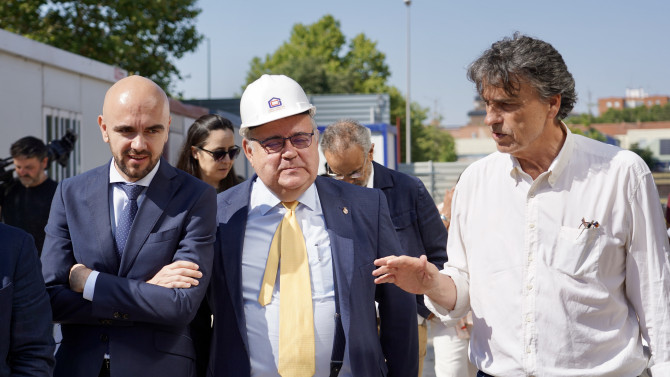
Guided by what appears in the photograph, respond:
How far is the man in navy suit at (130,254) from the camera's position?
2.88 meters

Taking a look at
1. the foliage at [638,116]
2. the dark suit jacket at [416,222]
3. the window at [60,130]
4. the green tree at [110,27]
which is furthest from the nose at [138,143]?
the foliage at [638,116]

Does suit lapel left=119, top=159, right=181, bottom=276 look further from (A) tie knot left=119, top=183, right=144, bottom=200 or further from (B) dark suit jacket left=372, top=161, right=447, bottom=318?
(B) dark suit jacket left=372, top=161, right=447, bottom=318

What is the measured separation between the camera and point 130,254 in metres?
2.96

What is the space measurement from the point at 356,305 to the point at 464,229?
20.1 inches

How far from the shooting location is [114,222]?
3008 millimetres

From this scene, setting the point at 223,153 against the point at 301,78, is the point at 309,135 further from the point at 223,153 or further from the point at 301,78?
the point at 301,78

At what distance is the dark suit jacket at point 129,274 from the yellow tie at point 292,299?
249mm

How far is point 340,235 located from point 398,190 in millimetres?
1713

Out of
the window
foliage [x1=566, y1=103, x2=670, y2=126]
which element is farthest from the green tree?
foliage [x1=566, y1=103, x2=670, y2=126]

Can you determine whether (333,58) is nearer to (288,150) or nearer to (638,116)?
(288,150)

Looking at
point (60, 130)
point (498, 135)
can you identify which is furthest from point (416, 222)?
point (60, 130)

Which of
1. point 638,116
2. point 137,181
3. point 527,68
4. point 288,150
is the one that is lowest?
point 137,181

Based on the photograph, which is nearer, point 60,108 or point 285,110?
point 285,110

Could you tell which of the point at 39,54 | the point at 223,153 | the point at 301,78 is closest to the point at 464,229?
the point at 223,153
